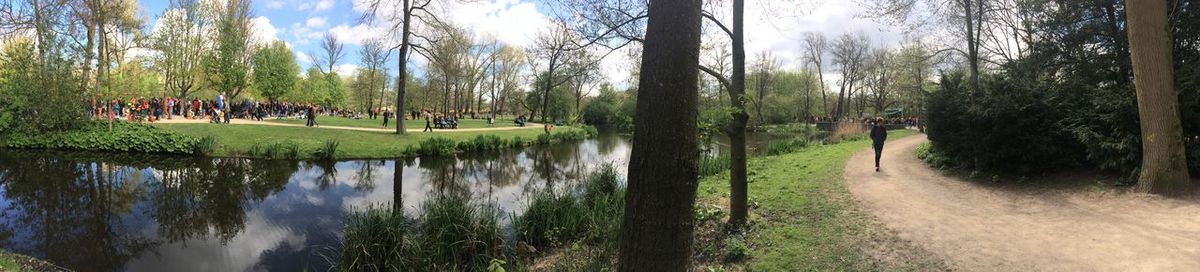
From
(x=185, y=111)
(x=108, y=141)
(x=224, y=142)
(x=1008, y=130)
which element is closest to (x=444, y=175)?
(x=224, y=142)

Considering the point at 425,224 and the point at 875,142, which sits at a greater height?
the point at 875,142

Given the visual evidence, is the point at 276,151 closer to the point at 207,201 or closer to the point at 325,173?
the point at 325,173

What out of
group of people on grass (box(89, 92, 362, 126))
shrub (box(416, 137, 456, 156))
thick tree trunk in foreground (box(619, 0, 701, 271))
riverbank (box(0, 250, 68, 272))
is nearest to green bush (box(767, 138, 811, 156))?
shrub (box(416, 137, 456, 156))

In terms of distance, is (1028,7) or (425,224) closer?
(425,224)

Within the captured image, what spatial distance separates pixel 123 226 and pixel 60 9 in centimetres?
1732

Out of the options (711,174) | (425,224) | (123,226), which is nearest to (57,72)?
(123,226)

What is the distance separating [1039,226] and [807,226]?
2644 millimetres

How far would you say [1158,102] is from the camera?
7758mm

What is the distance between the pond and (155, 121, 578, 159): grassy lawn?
1.04 meters

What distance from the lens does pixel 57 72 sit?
1862 cm

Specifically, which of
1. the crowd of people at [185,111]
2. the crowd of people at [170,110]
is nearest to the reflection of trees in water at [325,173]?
the crowd of people at [185,111]

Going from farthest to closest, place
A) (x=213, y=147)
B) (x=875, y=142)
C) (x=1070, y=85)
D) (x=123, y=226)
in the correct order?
1. (x=213, y=147)
2. (x=875, y=142)
3. (x=1070, y=85)
4. (x=123, y=226)

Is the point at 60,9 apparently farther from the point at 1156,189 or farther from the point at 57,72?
the point at 1156,189

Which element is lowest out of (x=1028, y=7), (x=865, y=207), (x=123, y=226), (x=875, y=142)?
(x=123, y=226)
